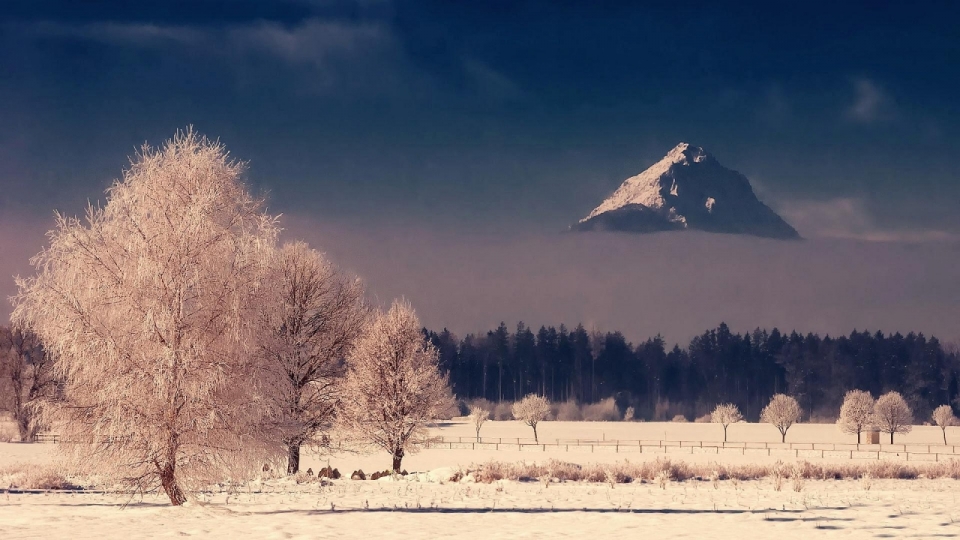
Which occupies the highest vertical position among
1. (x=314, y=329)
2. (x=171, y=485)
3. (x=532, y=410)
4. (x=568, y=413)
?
(x=314, y=329)

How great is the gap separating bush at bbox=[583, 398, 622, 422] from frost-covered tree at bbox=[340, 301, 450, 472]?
125 meters

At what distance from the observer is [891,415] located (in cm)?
11138

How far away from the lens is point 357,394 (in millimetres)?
46812

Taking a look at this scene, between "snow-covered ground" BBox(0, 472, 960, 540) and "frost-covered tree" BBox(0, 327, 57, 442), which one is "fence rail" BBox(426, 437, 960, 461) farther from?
"snow-covered ground" BBox(0, 472, 960, 540)

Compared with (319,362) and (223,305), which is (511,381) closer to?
(319,362)

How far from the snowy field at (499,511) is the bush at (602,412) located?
13071 cm

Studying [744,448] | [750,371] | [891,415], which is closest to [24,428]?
[744,448]

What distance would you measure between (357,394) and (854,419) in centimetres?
8039

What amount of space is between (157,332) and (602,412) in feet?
498

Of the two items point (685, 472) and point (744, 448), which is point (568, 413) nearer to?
point (744, 448)

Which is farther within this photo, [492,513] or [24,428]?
[24,428]

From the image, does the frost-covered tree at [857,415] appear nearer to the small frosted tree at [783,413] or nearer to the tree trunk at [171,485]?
the small frosted tree at [783,413]

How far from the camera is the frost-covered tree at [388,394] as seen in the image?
46781mm

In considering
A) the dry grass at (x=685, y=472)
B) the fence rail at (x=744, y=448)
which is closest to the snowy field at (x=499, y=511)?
the dry grass at (x=685, y=472)
